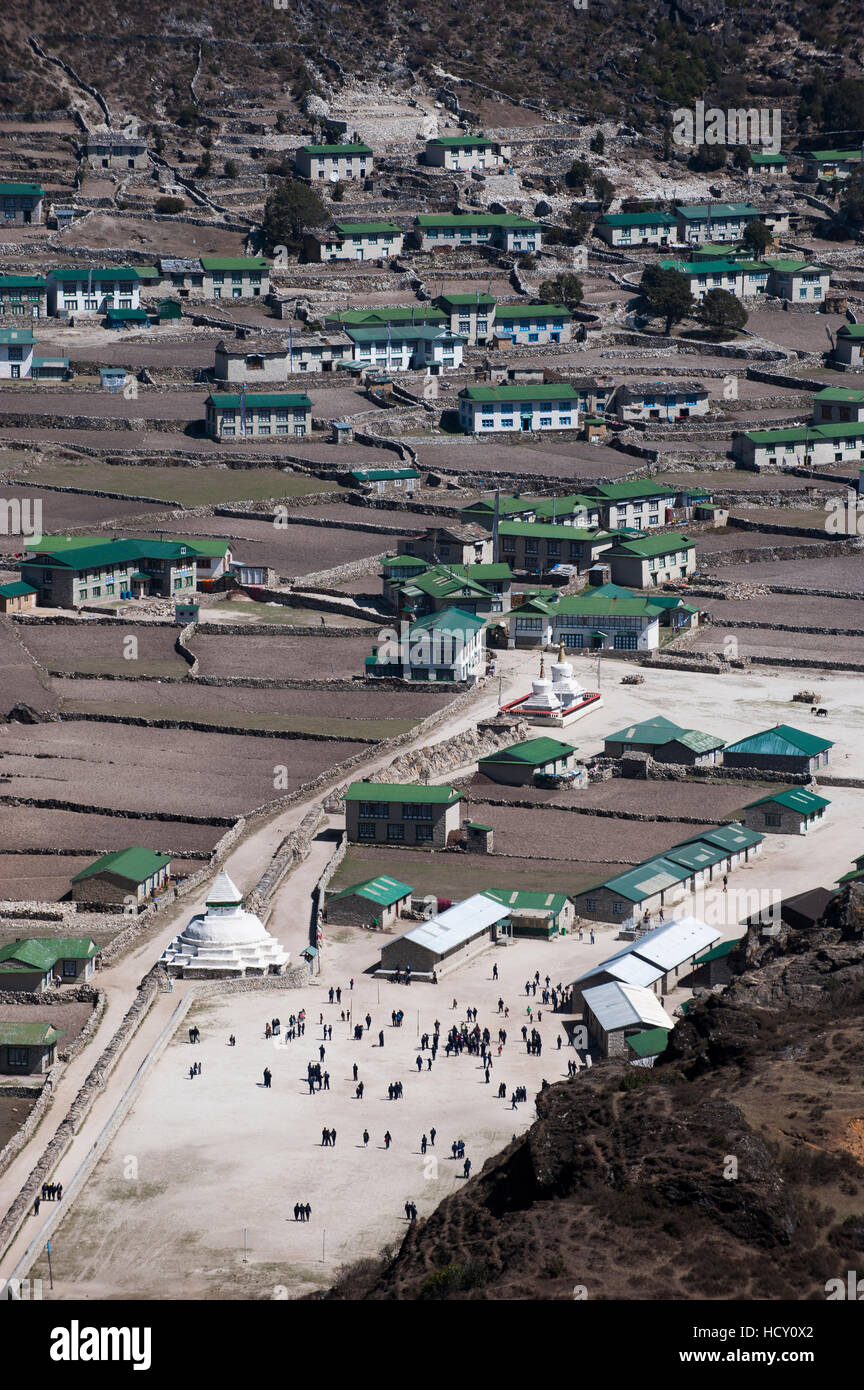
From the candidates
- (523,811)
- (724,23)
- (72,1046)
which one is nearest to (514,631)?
(523,811)

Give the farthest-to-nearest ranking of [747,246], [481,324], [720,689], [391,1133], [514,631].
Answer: [747,246] → [481,324] → [514,631] → [720,689] → [391,1133]

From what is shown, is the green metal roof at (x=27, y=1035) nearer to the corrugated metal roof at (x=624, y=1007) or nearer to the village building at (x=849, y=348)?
the corrugated metal roof at (x=624, y=1007)

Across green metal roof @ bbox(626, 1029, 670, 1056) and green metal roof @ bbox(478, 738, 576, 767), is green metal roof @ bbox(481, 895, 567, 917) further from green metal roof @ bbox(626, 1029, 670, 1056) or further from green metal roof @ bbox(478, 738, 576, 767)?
green metal roof @ bbox(478, 738, 576, 767)

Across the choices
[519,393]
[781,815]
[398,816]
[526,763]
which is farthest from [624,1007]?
[519,393]

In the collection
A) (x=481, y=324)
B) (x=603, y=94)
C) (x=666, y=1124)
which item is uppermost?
(x=603, y=94)

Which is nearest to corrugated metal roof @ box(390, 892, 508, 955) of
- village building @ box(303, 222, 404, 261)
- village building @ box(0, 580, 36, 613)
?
village building @ box(0, 580, 36, 613)

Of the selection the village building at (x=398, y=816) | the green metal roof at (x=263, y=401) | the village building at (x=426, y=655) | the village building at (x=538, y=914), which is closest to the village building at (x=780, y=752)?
the village building at (x=398, y=816)

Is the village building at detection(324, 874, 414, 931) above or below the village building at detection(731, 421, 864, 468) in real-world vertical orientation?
below

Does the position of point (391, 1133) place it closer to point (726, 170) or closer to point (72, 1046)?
point (72, 1046)
